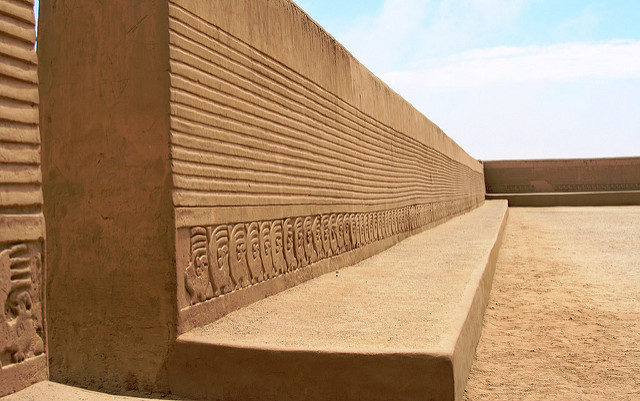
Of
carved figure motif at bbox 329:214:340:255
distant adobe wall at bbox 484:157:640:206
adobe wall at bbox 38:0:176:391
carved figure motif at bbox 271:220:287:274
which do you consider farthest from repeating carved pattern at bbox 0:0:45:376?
distant adobe wall at bbox 484:157:640:206

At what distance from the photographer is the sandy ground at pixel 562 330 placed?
9.47 feet

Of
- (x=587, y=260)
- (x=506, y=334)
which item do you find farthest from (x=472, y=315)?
(x=587, y=260)

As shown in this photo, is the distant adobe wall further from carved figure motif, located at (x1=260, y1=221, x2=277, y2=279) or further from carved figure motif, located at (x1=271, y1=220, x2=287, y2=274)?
carved figure motif, located at (x1=260, y1=221, x2=277, y2=279)

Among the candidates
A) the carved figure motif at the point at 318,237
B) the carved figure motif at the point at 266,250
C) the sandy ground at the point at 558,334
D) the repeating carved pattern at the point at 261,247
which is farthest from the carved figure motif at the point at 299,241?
the sandy ground at the point at 558,334

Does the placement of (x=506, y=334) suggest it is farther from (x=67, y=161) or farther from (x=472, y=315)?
(x=67, y=161)

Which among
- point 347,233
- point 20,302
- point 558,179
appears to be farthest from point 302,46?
point 558,179

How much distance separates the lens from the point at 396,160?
7586 mm

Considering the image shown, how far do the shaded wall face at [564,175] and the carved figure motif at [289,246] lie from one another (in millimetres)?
23378

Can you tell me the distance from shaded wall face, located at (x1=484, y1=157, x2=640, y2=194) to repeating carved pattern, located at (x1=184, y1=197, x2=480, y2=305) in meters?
21.3

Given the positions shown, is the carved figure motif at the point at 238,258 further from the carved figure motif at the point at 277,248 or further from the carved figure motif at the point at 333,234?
the carved figure motif at the point at 333,234

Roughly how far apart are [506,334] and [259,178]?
194 cm

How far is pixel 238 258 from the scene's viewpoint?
127 inches

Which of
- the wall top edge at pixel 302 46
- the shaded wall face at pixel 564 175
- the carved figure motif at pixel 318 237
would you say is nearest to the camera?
the wall top edge at pixel 302 46

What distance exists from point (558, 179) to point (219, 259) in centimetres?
2449
